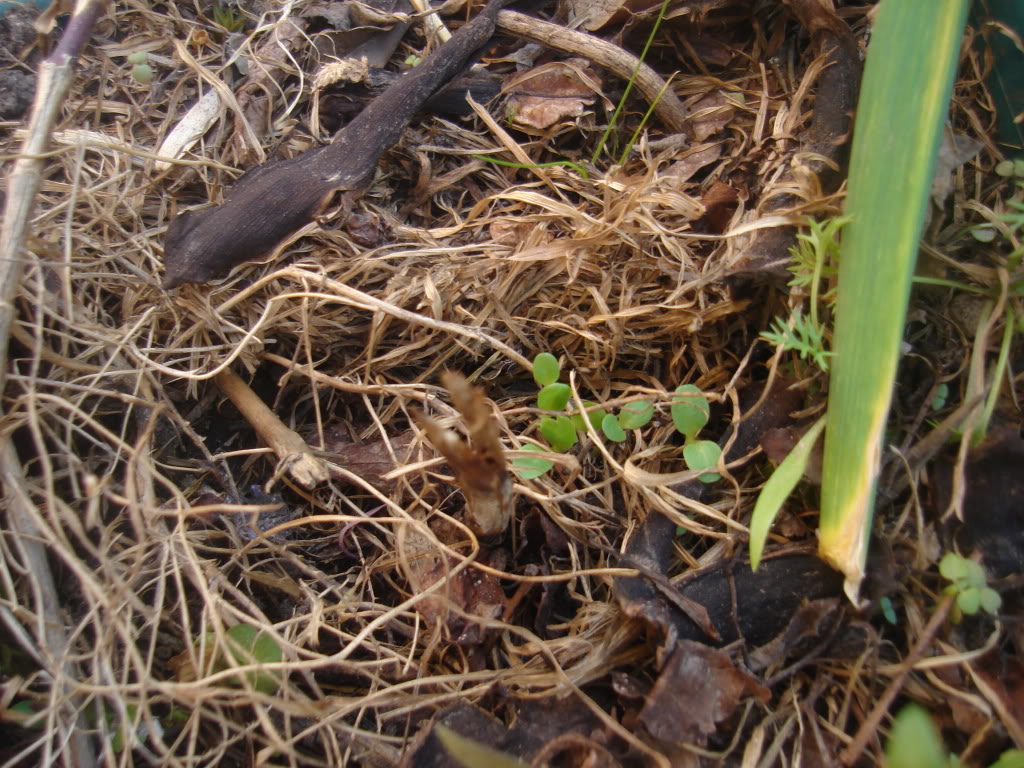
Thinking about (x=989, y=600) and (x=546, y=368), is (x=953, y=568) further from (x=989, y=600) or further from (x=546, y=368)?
(x=546, y=368)

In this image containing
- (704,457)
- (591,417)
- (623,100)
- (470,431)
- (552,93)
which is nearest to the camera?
(470,431)

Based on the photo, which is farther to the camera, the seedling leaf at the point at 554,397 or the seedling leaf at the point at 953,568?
the seedling leaf at the point at 554,397

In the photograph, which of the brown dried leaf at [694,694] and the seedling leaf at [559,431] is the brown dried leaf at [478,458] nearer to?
the seedling leaf at [559,431]

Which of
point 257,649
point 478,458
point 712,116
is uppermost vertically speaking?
point 712,116

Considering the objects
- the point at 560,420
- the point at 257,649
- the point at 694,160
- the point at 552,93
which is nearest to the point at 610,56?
the point at 552,93

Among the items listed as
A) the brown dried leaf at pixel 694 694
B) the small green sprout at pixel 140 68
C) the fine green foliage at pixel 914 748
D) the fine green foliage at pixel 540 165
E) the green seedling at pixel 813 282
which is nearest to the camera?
the fine green foliage at pixel 914 748

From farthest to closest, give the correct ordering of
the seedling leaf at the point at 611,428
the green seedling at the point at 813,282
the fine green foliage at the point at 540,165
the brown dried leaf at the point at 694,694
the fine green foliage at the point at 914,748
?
the fine green foliage at the point at 540,165 → the seedling leaf at the point at 611,428 → the green seedling at the point at 813,282 → the brown dried leaf at the point at 694,694 → the fine green foliage at the point at 914,748

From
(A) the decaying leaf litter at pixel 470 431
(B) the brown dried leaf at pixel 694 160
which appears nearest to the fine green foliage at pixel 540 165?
(A) the decaying leaf litter at pixel 470 431
